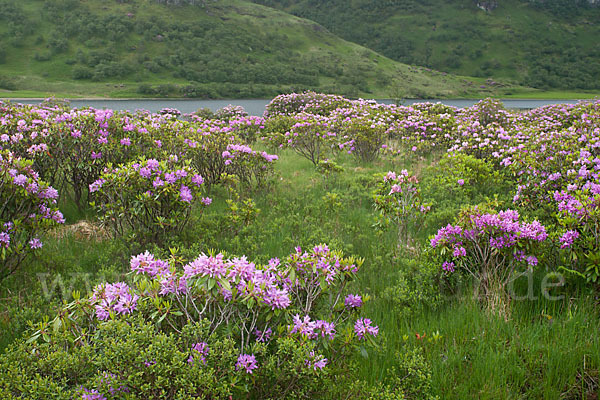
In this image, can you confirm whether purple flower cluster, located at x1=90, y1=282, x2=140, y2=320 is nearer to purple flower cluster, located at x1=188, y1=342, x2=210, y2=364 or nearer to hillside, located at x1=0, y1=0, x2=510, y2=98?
purple flower cluster, located at x1=188, y1=342, x2=210, y2=364

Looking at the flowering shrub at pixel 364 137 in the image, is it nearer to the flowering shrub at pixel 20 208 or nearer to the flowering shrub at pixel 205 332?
the flowering shrub at pixel 20 208

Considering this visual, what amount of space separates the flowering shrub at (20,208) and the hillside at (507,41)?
14953cm

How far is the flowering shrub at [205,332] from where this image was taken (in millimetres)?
1834

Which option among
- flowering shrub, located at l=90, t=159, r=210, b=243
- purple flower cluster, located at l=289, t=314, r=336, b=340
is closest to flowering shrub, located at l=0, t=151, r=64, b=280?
flowering shrub, located at l=90, t=159, r=210, b=243

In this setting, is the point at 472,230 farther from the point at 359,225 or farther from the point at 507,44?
the point at 507,44

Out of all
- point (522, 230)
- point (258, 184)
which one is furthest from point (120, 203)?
point (522, 230)

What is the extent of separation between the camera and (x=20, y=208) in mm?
3818

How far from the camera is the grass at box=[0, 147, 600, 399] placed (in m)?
2.60

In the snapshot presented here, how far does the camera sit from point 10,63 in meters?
82.1

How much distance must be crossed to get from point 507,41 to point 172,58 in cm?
15076

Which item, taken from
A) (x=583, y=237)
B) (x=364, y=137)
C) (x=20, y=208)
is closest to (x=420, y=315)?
(x=583, y=237)

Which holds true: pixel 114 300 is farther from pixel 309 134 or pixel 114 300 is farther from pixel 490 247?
pixel 309 134

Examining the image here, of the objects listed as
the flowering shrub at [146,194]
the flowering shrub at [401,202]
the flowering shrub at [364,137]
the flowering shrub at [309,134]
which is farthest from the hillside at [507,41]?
the flowering shrub at [146,194]

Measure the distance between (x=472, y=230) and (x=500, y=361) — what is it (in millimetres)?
1307
